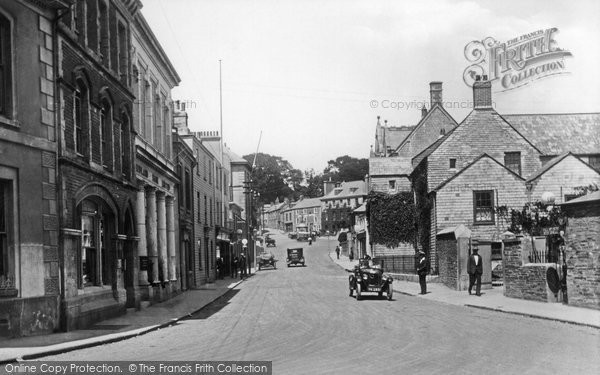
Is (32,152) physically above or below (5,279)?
above

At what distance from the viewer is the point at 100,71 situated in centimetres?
1909

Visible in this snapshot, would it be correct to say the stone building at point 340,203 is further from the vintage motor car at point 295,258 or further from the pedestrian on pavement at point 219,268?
the pedestrian on pavement at point 219,268

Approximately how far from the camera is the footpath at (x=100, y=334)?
11.9m

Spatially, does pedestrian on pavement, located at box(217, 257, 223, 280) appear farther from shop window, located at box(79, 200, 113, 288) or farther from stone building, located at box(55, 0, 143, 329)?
shop window, located at box(79, 200, 113, 288)

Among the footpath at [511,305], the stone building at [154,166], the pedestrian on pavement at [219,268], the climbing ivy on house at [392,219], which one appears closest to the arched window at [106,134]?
the stone building at [154,166]

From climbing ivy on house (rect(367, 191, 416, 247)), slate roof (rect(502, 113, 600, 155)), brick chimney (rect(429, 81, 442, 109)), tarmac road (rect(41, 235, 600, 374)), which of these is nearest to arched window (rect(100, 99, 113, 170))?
tarmac road (rect(41, 235, 600, 374))

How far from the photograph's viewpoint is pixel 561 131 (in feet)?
Result: 159

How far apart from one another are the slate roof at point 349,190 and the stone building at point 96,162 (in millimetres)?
112537

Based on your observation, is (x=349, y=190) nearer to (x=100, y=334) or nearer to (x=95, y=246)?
Result: (x=95, y=246)

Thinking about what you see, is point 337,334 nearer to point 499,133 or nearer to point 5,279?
point 5,279

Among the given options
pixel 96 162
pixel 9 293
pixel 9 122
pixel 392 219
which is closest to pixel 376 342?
pixel 9 293

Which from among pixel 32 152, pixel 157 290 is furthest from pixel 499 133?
pixel 32 152

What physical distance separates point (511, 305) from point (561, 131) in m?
32.0

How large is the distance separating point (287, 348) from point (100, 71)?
35.2 feet
